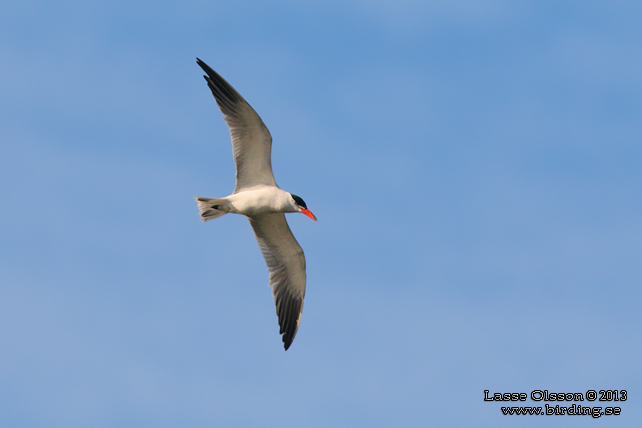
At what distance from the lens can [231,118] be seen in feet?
41.2

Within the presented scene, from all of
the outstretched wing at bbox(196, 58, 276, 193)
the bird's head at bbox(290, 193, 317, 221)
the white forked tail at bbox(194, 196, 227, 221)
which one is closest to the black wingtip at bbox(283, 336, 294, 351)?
the bird's head at bbox(290, 193, 317, 221)

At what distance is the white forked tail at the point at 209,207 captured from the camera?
12.6 metres

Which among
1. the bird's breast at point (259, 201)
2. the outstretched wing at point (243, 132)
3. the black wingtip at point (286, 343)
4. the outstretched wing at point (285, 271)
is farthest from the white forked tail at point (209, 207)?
the black wingtip at point (286, 343)

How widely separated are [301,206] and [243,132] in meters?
1.75

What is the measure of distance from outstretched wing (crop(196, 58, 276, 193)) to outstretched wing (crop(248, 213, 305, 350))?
122 cm

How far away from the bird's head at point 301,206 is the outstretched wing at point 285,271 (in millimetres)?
826

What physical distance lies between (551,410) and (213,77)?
27.4ft

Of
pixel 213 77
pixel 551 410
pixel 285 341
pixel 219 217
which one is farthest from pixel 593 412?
pixel 213 77

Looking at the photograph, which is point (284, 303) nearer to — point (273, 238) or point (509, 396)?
point (273, 238)

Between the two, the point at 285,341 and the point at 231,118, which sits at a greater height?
the point at 231,118

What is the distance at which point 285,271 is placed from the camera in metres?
14.1

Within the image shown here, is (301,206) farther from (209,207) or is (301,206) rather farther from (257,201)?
(209,207)

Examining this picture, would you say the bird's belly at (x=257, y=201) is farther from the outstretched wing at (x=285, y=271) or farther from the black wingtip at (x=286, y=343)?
the black wingtip at (x=286, y=343)

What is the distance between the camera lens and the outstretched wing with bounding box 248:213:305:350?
1377 cm
